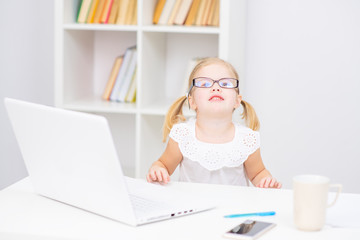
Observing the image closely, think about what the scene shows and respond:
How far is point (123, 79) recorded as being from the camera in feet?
10.0

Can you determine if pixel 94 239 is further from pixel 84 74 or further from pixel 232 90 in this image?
pixel 84 74

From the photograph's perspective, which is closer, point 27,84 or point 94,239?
point 94,239

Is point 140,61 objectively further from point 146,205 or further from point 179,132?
point 146,205

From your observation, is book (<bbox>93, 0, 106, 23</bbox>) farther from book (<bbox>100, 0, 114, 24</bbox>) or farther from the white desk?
the white desk

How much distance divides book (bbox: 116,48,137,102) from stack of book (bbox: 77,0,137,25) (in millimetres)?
177

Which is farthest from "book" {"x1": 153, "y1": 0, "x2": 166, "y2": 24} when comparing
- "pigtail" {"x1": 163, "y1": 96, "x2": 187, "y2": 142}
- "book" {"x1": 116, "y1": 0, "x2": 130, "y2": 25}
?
"pigtail" {"x1": 163, "y1": 96, "x2": 187, "y2": 142}

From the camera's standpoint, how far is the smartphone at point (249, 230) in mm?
1141

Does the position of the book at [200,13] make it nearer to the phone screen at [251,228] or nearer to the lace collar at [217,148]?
the lace collar at [217,148]

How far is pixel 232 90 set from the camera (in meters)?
1.76

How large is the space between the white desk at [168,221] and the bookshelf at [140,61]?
136 cm

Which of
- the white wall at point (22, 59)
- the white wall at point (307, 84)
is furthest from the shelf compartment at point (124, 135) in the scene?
the white wall at point (307, 84)

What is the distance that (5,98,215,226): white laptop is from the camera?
3.77 feet

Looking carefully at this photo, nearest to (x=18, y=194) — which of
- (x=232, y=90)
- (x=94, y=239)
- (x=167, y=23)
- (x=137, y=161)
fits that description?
(x=94, y=239)

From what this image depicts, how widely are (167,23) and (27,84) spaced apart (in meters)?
0.94
